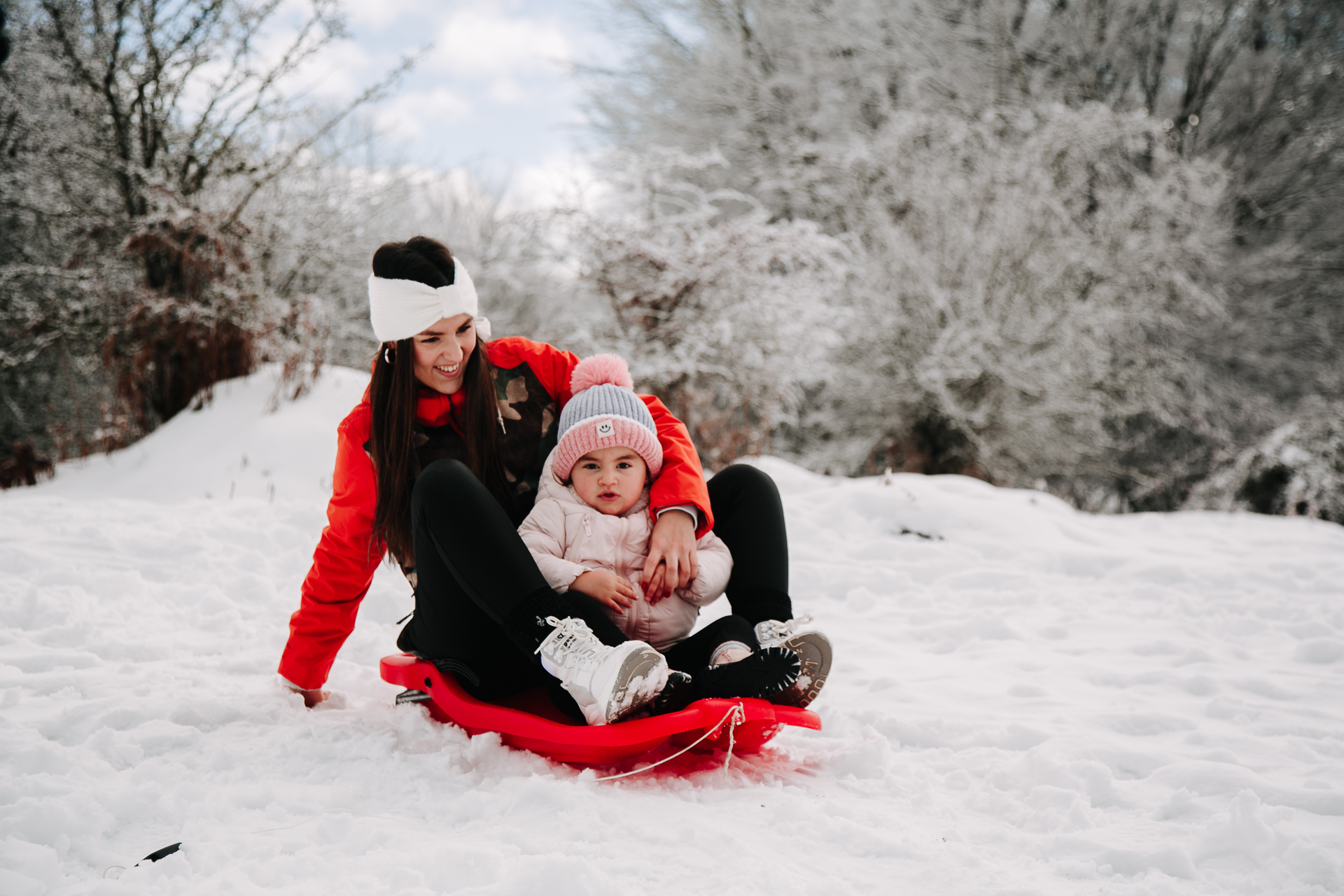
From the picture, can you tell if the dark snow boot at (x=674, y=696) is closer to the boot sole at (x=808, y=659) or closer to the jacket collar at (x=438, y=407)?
the boot sole at (x=808, y=659)

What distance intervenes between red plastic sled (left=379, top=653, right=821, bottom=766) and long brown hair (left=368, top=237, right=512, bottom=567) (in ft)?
0.99

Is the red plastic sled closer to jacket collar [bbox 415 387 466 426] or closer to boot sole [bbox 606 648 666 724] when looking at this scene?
boot sole [bbox 606 648 666 724]

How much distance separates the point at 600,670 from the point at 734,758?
400 millimetres

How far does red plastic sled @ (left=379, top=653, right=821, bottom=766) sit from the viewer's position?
1468 millimetres

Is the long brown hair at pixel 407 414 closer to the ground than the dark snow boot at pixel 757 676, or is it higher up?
higher up

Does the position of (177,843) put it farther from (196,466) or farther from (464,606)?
(196,466)

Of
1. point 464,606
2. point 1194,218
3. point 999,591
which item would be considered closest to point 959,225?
point 1194,218

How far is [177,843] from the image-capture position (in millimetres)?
1186

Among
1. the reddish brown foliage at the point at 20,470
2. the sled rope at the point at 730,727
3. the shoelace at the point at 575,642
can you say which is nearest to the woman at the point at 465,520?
the shoelace at the point at 575,642

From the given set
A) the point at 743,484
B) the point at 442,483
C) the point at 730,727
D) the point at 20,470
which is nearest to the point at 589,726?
the point at 730,727

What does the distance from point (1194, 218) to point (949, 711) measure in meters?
6.56

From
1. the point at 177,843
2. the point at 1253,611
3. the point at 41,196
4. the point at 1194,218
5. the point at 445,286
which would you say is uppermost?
the point at 1194,218

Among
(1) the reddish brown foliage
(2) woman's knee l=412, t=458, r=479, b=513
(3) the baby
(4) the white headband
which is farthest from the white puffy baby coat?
(1) the reddish brown foliage

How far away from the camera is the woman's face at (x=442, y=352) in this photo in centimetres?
180
